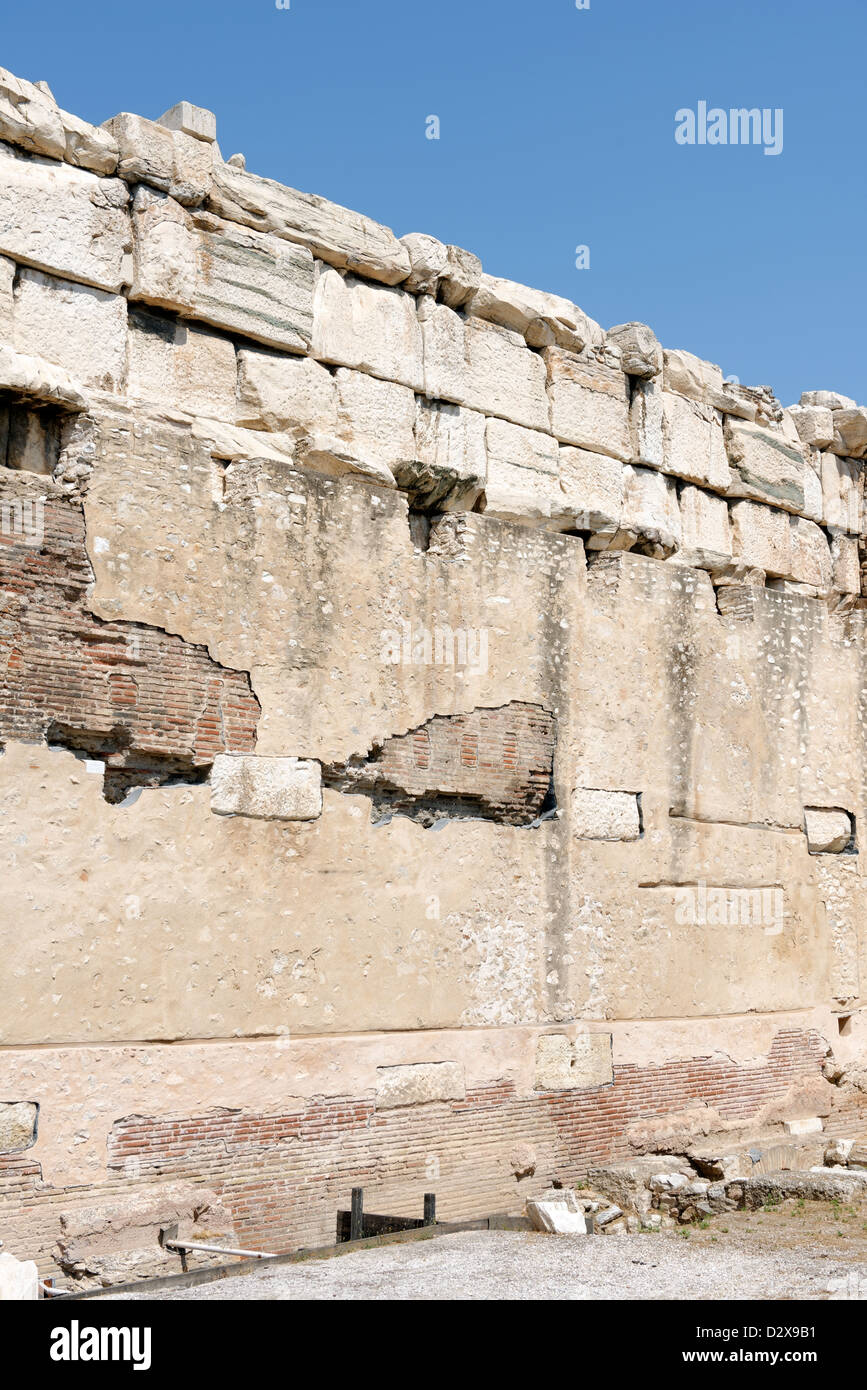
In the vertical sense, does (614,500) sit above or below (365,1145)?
above

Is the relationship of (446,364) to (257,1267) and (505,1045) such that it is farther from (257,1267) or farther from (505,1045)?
(257,1267)

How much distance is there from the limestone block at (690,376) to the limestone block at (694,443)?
0.06m

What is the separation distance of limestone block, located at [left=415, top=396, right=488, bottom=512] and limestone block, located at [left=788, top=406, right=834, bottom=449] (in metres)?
3.29

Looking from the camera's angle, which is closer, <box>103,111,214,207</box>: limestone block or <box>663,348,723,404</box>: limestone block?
<box>103,111,214,207</box>: limestone block

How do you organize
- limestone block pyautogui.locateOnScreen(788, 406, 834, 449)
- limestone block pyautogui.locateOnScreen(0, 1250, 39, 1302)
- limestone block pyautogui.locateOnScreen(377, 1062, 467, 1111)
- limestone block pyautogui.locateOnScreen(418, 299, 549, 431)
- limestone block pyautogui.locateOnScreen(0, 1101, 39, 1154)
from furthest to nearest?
limestone block pyautogui.locateOnScreen(788, 406, 834, 449), limestone block pyautogui.locateOnScreen(418, 299, 549, 431), limestone block pyautogui.locateOnScreen(377, 1062, 467, 1111), limestone block pyautogui.locateOnScreen(0, 1101, 39, 1154), limestone block pyautogui.locateOnScreen(0, 1250, 39, 1302)

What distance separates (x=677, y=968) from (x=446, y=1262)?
3.06 meters

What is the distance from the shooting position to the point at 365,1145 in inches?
253

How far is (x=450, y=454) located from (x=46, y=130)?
2601 mm

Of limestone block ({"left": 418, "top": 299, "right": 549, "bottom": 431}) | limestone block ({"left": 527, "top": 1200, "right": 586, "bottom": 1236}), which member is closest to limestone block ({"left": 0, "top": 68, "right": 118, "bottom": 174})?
limestone block ({"left": 418, "top": 299, "right": 549, "bottom": 431})

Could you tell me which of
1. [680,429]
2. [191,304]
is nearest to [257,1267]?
[191,304]

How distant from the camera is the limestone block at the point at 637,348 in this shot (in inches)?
344

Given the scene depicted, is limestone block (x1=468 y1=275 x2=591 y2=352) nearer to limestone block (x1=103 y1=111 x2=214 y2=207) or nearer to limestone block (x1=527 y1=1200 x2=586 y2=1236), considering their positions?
limestone block (x1=103 y1=111 x2=214 y2=207)

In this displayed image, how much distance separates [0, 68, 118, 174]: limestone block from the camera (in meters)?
6.17

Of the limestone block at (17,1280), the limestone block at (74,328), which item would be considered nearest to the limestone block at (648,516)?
the limestone block at (74,328)
